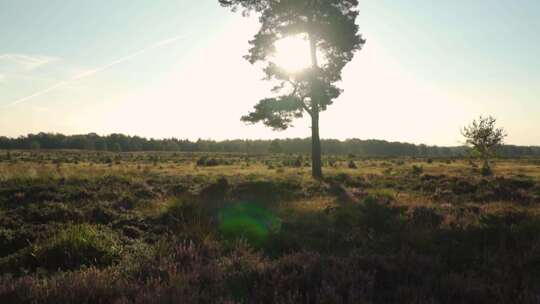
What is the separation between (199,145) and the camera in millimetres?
157750

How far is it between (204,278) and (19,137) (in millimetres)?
166495

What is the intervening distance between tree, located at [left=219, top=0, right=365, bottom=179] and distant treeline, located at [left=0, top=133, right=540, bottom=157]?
11125 centimetres

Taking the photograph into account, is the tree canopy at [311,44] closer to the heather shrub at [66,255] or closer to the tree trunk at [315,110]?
the tree trunk at [315,110]

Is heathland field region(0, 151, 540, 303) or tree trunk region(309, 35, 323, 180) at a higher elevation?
tree trunk region(309, 35, 323, 180)

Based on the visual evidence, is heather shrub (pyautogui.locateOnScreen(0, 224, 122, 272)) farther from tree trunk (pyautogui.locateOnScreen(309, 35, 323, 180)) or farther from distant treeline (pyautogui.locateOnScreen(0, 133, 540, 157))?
distant treeline (pyautogui.locateOnScreen(0, 133, 540, 157))

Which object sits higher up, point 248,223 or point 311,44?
point 311,44

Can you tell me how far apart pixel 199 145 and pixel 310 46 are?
140 meters

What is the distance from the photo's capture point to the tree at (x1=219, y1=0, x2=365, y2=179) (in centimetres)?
2066

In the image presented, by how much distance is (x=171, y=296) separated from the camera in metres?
3.57

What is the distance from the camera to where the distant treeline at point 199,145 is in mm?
135625

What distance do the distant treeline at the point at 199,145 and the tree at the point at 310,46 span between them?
111 meters

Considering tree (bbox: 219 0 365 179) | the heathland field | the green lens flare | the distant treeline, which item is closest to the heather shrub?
the heathland field

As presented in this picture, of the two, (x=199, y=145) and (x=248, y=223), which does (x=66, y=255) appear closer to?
(x=248, y=223)

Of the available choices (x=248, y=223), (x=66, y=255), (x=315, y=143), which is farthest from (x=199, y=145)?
(x=66, y=255)
